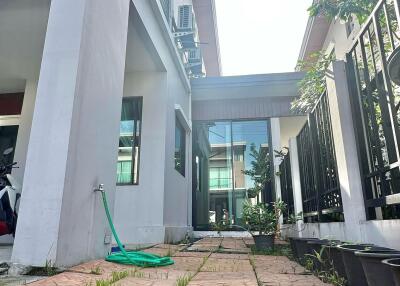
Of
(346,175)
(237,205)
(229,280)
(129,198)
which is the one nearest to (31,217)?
(229,280)

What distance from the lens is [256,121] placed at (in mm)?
7730

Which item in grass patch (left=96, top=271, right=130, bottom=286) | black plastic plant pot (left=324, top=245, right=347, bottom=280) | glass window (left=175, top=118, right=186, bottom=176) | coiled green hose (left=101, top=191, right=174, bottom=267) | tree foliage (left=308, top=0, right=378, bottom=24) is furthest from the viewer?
glass window (left=175, top=118, right=186, bottom=176)

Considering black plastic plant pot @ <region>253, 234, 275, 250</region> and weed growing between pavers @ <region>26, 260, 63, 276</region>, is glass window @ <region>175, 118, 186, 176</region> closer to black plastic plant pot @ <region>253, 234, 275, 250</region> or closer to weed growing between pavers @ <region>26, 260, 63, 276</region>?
black plastic plant pot @ <region>253, 234, 275, 250</region>

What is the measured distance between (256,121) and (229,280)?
621 cm

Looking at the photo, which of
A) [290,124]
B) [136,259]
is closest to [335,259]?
[136,259]

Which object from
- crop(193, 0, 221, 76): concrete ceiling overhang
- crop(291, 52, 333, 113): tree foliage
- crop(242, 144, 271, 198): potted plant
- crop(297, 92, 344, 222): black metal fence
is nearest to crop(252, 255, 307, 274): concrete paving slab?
crop(297, 92, 344, 222): black metal fence

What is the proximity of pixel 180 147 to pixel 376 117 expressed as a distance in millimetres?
4773

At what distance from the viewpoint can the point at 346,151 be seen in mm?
2275

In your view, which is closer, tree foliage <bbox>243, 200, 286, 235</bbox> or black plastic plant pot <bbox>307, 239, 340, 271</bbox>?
black plastic plant pot <bbox>307, 239, 340, 271</bbox>

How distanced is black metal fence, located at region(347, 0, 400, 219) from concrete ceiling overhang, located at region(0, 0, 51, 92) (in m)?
2.96

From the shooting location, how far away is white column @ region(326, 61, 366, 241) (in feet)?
7.02

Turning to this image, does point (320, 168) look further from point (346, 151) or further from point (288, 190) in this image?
point (288, 190)

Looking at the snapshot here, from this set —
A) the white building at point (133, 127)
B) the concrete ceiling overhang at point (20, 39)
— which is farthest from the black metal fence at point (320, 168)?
the concrete ceiling overhang at point (20, 39)

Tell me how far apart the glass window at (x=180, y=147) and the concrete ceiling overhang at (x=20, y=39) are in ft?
8.89
